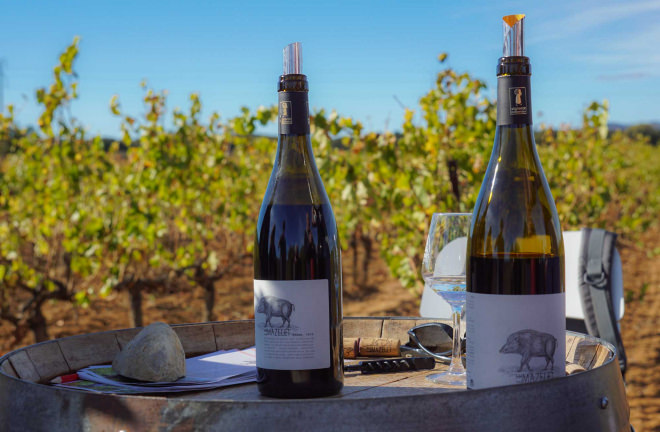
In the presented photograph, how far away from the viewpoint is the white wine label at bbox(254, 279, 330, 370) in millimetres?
1110

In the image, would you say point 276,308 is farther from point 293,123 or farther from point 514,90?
point 514,90

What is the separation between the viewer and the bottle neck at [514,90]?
43.6 inches

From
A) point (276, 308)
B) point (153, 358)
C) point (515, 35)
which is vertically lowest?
point (153, 358)

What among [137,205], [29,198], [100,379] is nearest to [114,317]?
[29,198]

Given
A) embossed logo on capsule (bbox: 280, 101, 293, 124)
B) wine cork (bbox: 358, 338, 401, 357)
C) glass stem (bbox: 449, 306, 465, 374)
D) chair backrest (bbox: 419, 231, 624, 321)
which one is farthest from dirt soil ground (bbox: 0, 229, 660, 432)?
embossed logo on capsule (bbox: 280, 101, 293, 124)

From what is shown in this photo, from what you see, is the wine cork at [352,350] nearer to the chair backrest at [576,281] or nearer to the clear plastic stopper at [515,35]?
the clear plastic stopper at [515,35]

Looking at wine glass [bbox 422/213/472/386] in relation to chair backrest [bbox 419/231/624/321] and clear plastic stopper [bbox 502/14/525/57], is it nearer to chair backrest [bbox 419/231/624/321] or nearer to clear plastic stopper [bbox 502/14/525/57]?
clear plastic stopper [bbox 502/14/525/57]

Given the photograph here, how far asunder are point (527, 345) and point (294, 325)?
38 cm

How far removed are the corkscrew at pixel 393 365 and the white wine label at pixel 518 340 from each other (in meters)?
0.33

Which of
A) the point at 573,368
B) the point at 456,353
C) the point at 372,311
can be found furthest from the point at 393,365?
the point at 372,311

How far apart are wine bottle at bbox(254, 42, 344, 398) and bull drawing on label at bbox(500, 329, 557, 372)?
31 cm

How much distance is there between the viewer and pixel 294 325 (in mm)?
1106

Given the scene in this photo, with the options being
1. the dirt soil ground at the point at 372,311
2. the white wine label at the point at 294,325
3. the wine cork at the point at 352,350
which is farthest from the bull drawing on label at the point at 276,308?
the dirt soil ground at the point at 372,311

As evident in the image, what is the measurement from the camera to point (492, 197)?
1281mm
